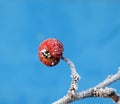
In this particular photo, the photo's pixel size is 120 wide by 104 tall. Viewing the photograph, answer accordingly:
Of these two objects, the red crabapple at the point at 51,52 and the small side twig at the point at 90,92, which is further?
the red crabapple at the point at 51,52

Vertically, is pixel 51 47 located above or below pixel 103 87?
above

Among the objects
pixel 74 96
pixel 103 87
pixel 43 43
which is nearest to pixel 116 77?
pixel 103 87

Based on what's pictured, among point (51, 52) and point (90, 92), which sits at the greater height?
point (51, 52)

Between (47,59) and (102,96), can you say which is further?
(47,59)

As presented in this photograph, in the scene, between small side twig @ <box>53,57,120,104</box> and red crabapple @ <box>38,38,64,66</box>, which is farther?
red crabapple @ <box>38,38,64,66</box>

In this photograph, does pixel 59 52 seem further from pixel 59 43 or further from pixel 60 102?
pixel 60 102

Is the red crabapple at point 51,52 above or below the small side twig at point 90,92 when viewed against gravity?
above

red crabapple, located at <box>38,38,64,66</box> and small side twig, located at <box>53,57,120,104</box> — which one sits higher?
red crabapple, located at <box>38,38,64,66</box>

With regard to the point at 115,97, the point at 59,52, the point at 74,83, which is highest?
the point at 59,52
